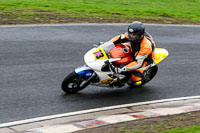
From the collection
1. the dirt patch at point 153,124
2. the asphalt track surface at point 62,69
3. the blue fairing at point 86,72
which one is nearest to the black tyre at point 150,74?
the asphalt track surface at point 62,69

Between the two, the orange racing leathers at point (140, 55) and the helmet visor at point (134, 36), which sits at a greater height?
the helmet visor at point (134, 36)

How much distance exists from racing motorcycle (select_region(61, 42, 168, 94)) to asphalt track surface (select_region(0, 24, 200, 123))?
0.31 meters

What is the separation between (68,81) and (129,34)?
1631 mm

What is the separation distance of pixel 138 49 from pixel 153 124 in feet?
7.26

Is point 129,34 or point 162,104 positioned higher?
point 129,34

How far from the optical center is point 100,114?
7.64 meters

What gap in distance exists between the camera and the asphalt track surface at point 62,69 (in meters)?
8.12

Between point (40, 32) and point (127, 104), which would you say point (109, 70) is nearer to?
point (127, 104)

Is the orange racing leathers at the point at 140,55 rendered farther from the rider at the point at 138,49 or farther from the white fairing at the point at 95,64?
the white fairing at the point at 95,64

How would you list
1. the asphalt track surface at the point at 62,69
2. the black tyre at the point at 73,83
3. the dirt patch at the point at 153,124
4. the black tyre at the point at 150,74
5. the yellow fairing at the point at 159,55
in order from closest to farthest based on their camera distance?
the dirt patch at the point at 153,124
the asphalt track surface at the point at 62,69
the black tyre at the point at 73,83
the yellow fairing at the point at 159,55
the black tyre at the point at 150,74

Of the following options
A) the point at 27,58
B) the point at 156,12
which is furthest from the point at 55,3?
the point at 27,58

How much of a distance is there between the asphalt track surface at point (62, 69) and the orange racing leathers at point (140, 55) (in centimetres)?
63

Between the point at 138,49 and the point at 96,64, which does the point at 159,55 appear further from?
the point at 96,64

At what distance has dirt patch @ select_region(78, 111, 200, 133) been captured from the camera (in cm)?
638
